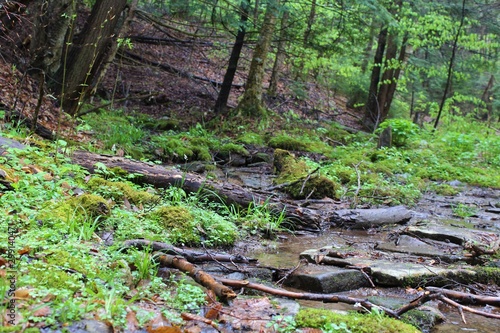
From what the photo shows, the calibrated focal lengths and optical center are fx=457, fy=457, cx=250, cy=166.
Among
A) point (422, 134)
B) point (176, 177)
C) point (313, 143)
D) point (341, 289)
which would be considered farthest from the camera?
point (422, 134)

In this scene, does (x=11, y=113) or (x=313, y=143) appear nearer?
(x=11, y=113)

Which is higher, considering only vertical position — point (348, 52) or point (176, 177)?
point (348, 52)

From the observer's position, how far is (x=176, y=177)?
18.4 ft

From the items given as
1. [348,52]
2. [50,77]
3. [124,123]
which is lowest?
[124,123]

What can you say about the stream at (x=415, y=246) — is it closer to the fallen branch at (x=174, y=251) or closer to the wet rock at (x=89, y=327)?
the fallen branch at (x=174, y=251)

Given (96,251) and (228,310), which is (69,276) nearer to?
(96,251)

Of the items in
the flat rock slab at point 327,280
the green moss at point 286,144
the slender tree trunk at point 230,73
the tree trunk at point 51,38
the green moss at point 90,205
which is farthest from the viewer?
the slender tree trunk at point 230,73

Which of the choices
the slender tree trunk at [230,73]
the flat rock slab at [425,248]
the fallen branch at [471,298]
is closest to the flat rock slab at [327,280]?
the fallen branch at [471,298]

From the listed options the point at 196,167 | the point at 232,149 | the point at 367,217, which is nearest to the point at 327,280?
the point at 367,217

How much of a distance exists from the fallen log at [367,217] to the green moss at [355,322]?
318 centimetres

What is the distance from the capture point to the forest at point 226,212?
8.42ft

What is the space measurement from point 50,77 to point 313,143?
21.4 ft

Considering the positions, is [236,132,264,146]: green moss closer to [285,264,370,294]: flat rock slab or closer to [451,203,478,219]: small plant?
[451,203,478,219]: small plant

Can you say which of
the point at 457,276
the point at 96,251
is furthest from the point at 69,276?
the point at 457,276
